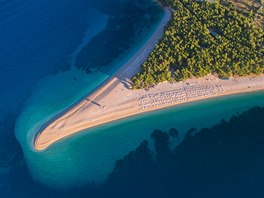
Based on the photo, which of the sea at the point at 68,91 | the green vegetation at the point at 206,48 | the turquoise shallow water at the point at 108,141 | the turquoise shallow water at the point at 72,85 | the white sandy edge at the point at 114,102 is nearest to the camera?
the turquoise shallow water at the point at 108,141

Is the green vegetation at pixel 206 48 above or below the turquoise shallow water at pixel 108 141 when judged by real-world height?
above

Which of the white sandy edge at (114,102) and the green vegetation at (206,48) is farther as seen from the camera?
the green vegetation at (206,48)

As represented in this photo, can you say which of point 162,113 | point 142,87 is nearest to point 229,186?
point 162,113

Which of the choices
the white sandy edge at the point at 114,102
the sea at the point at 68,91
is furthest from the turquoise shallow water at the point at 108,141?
the white sandy edge at the point at 114,102

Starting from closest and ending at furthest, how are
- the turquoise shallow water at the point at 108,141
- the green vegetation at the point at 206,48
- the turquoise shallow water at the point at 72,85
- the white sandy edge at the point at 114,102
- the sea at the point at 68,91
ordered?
the turquoise shallow water at the point at 108,141 < the sea at the point at 68,91 < the turquoise shallow water at the point at 72,85 < the white sandy edge at the point at 114,102 < the green vegetation at the point at 206,48

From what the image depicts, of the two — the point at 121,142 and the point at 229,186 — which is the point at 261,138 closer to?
the point at 229,186

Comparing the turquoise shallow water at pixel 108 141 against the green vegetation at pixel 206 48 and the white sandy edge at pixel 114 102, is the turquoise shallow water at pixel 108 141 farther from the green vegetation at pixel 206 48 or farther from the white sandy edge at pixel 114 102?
the green vegetation at pixel 206 48

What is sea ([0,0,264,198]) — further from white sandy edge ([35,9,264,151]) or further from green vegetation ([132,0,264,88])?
green vegetation ([132,0,264,88])

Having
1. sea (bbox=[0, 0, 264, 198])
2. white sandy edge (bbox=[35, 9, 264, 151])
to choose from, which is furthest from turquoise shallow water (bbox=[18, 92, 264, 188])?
white sandy edge (bbox=[35, 9, 264, 151])
